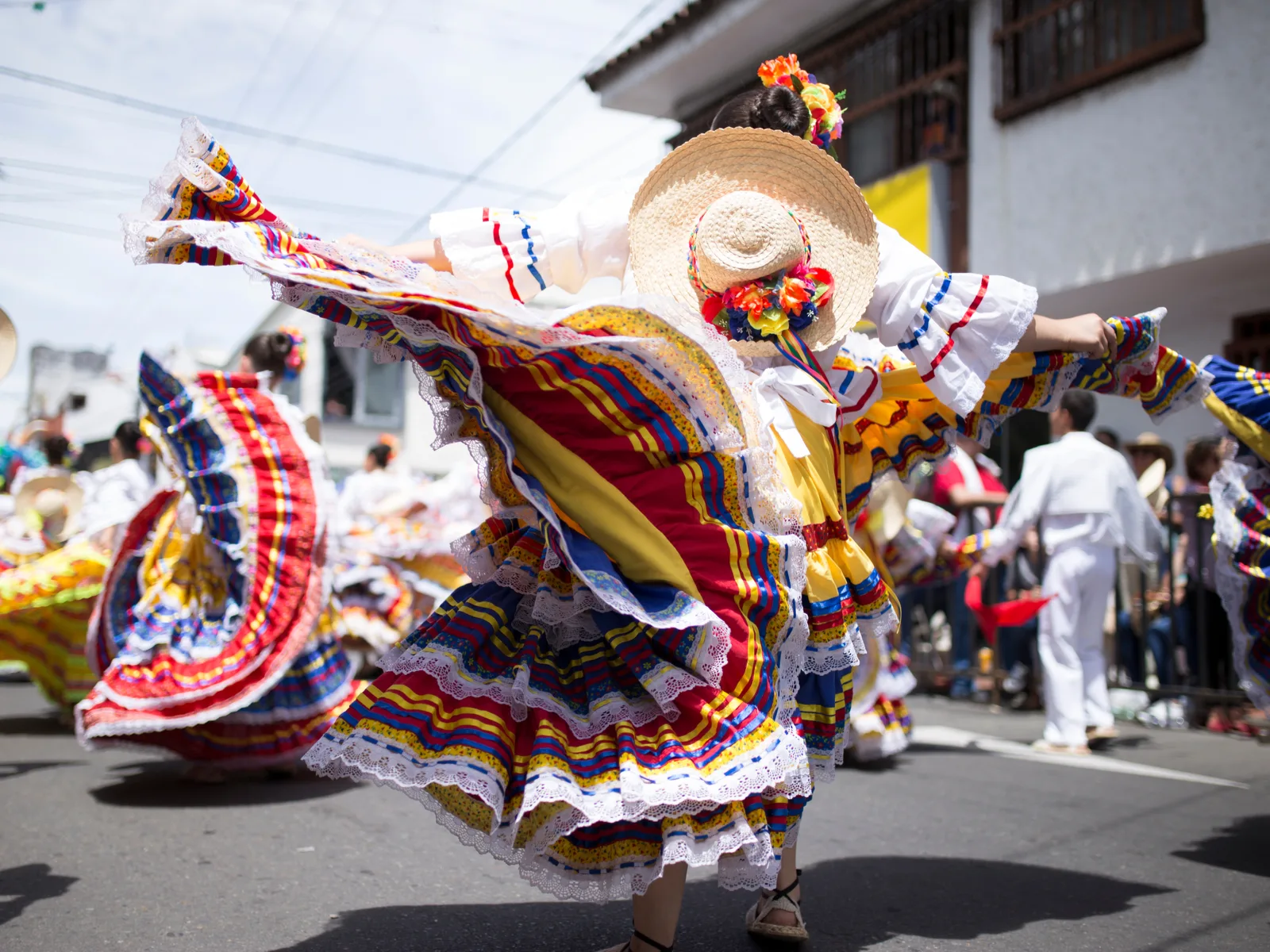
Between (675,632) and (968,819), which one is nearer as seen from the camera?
(675,632)

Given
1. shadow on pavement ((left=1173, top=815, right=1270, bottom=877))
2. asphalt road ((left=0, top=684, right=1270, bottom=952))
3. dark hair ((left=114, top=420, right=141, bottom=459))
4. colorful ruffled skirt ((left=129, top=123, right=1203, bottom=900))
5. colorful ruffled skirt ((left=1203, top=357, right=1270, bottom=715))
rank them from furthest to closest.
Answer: dark hair ((left=114, top=420, right=141, bottom=459)) < colorful ruffled skirt ((left=1203, top=357, right=1270, bottom=715)) < shadow on pavement ((left=1173, top=815, right=1270, bottom=877)) < asphalt road ((left=0, top=684, right=1270, bottom=952)) < colorful ruffled skirt ((left=129, top=123, right=1203, bottom=900))

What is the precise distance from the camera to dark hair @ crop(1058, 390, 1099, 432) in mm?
6234

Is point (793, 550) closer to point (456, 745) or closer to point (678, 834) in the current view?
point (678, 834)

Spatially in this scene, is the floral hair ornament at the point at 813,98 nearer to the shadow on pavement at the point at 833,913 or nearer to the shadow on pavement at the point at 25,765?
the shadow on pavement at the point at 833,913

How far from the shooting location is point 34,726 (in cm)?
666

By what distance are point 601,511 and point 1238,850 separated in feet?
8.96

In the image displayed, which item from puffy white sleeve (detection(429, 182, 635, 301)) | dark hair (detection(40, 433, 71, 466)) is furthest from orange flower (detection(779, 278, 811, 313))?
dark hair (detection(40, 433, 71, 466))

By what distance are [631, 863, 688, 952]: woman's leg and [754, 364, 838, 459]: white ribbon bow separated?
92 cm

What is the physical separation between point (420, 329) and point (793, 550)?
33.8 inches

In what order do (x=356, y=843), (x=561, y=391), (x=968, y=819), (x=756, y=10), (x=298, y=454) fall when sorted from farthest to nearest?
1. (x=756, y=10)
2. (x=298, y=454)
3. (x=968, y=819)
4. (x=356, y=843)
5. (x=561, y=391)

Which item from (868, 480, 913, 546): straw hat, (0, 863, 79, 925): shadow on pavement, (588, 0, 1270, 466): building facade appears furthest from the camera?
(588, 0, 1270, 466): building facade

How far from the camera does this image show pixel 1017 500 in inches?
248

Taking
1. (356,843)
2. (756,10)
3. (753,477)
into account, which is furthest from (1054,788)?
(756,10)

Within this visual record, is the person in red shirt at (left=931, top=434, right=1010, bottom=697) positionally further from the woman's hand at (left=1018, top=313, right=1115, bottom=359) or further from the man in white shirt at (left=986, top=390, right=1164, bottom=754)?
the woman's hand at (left=1018, top=313, right=1115, bottom=359)
